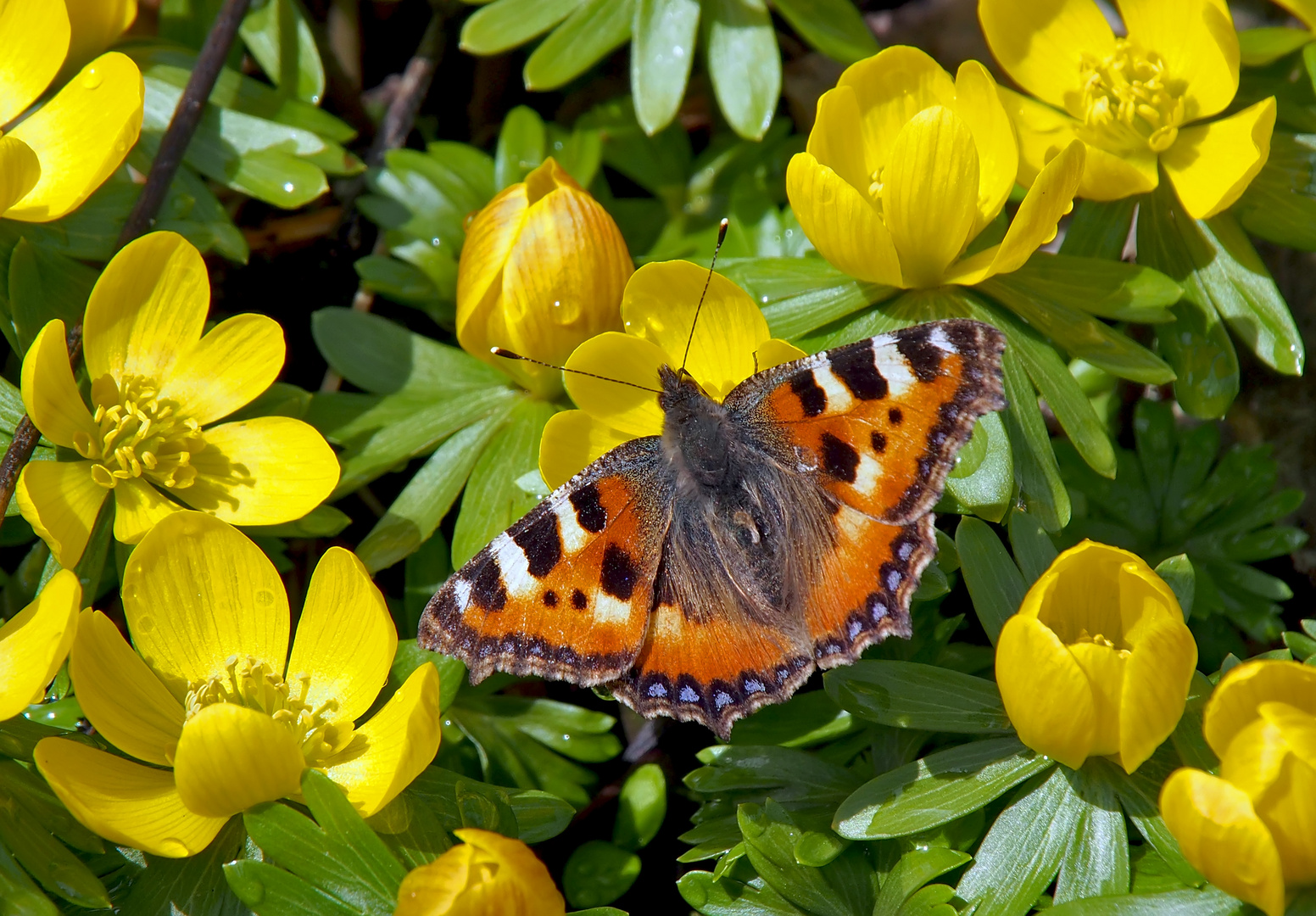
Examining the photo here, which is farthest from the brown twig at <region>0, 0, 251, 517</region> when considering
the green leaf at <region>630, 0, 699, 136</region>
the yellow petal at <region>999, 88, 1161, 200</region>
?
the yellow petal at <region>999, 88, 1161, 200</region>

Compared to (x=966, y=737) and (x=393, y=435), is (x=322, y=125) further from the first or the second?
(x=966, y=737)

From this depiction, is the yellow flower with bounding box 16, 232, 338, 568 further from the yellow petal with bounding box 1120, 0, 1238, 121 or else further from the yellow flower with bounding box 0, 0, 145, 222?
the yellow petal with bounding box 1120, 0, 1238, 121

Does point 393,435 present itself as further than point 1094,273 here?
Yes

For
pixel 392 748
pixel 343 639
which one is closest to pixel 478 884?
pixel 392 748

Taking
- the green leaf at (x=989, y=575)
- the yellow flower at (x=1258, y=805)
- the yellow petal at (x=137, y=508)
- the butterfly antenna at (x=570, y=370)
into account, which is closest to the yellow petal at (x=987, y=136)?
the green leaf at (x=989, y=575)

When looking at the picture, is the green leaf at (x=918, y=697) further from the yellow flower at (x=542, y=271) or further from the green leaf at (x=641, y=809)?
the yellow flower at (x=542, y=271)

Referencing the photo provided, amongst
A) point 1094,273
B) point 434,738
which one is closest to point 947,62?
point 1094,273
